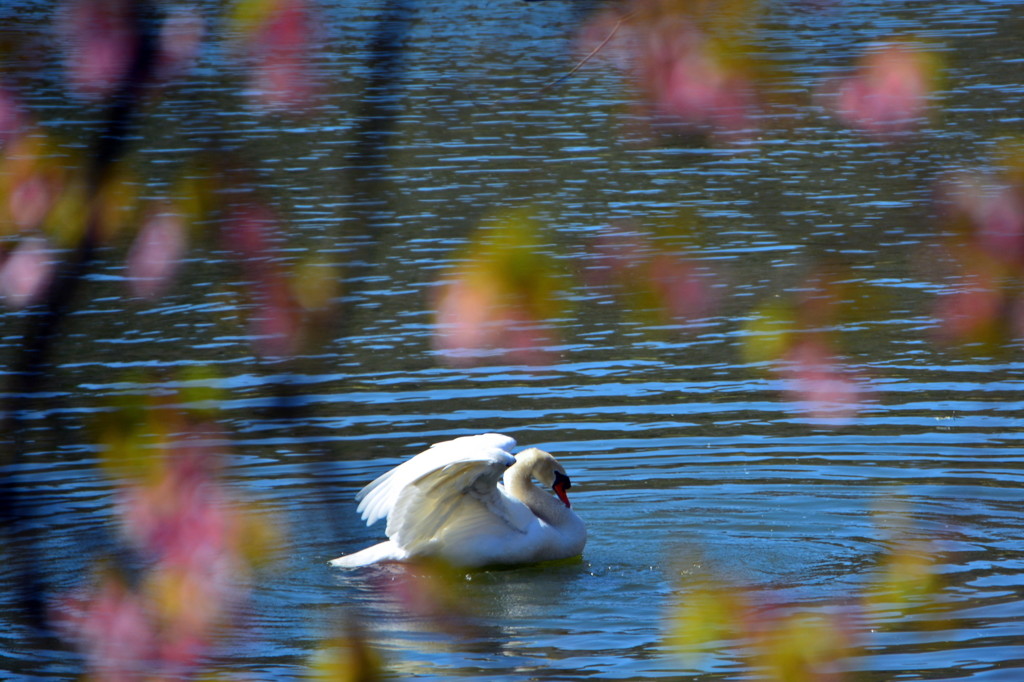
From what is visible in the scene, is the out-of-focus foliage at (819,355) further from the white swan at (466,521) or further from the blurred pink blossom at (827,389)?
the white swan at (466,521)

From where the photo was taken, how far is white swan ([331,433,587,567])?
8.27 meters

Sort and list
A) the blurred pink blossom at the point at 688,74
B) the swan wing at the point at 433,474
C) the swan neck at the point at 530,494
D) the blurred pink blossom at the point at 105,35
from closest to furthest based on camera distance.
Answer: the blurred pink blossom at the point at 105,35 < the blurred pink blossom at the point at 688,74 < the swan wing at the point at 433,474 < the swan neck at the point at 530,494

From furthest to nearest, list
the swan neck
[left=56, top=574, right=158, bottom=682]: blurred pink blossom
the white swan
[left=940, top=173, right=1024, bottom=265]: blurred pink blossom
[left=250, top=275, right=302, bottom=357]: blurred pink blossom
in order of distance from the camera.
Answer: the swan neck
the white swan
[left=940, top=173, right=1024, bottom=265]: blurred pink blossom
[left=56, top=574, right=158, bottom=682]: blurred pink blossom
[left=250, top=275, right=302, bottom=357]: blurred pink blossom

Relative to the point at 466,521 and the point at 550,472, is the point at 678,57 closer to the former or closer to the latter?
the point at 466,521

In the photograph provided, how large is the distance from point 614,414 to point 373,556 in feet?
9.68

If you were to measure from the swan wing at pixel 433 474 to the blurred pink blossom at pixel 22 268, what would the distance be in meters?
3.34

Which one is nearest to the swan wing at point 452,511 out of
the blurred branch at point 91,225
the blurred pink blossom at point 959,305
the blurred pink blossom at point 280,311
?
the blurred pink blossom at point 280,311

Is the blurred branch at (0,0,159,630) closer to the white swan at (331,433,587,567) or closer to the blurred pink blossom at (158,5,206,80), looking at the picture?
the blurred pink blossom at (158,5,206,80)

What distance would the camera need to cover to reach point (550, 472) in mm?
9078

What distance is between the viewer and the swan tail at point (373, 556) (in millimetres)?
8484

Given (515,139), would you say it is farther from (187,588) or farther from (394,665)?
(187,588)

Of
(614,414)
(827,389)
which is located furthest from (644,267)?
(614,414)

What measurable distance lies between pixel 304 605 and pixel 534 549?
141cm

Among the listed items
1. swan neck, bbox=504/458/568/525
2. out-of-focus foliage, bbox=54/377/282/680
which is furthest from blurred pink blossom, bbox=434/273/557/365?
out-of-focus foliage, bbox=54/377/282/680
